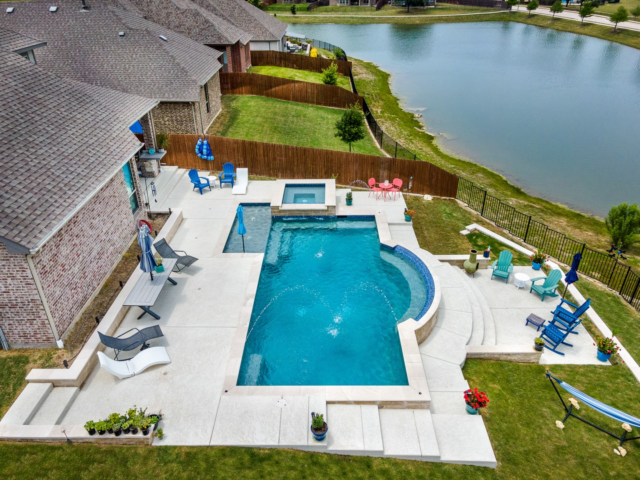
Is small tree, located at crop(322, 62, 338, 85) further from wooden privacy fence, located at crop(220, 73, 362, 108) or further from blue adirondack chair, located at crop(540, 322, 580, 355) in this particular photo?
blue adirondack chair, located at crop(540, 322, 580, 355)

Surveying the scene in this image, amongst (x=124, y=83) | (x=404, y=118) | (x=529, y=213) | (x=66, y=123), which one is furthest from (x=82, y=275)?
(x=404, y=118)

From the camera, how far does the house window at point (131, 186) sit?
1795cm

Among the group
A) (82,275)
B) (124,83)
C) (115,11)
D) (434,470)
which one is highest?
(115,11)

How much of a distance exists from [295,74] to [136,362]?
126 feet

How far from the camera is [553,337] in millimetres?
13883

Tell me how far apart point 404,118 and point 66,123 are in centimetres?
3159

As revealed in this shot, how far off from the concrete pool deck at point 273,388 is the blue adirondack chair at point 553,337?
25 cm

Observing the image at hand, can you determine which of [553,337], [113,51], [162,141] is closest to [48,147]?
[162,141]

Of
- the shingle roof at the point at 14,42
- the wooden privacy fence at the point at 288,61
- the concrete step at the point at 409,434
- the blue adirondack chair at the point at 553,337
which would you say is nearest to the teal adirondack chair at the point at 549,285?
the blue adirondack chair at the point at 553,337

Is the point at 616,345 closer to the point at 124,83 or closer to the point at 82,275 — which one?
the point at 82,275

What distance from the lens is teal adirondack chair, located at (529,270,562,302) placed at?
15537 mm

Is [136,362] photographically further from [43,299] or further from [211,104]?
[211,104]

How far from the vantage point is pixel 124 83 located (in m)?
25.8

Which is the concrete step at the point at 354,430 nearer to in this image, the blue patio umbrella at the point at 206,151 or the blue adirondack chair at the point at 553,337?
the blue adirondack chair at the point at 553,337
